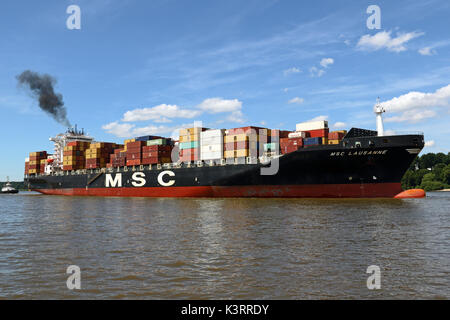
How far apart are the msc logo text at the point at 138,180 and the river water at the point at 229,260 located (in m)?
28.5

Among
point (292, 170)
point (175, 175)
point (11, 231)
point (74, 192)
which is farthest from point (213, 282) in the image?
point (74, 192)

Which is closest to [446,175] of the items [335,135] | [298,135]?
[335,135]

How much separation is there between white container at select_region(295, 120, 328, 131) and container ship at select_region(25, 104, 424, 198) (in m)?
0.13

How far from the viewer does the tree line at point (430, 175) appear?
113431 millimetres

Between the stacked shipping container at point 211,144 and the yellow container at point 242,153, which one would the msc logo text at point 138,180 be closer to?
the stacked shipping container at point 211,144

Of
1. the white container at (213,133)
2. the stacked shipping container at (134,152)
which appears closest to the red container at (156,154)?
the stacked shipping container at (134,152)

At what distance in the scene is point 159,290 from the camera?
7.91 meters

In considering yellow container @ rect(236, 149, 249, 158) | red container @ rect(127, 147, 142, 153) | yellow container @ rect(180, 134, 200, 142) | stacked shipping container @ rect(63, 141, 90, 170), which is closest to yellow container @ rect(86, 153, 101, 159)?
stacked shipping container @ rect(63, 141, 90, 170)

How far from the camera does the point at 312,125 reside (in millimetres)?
44562

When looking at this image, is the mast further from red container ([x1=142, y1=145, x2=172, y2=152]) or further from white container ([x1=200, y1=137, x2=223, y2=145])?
red container ([x1=142, y1=145, x2=172, y2=152])

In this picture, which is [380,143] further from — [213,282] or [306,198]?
[213,282]

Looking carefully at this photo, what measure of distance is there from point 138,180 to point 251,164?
19966mm

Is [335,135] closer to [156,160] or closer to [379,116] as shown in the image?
[379,116]

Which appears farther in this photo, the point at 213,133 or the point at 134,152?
the point at 134,152
